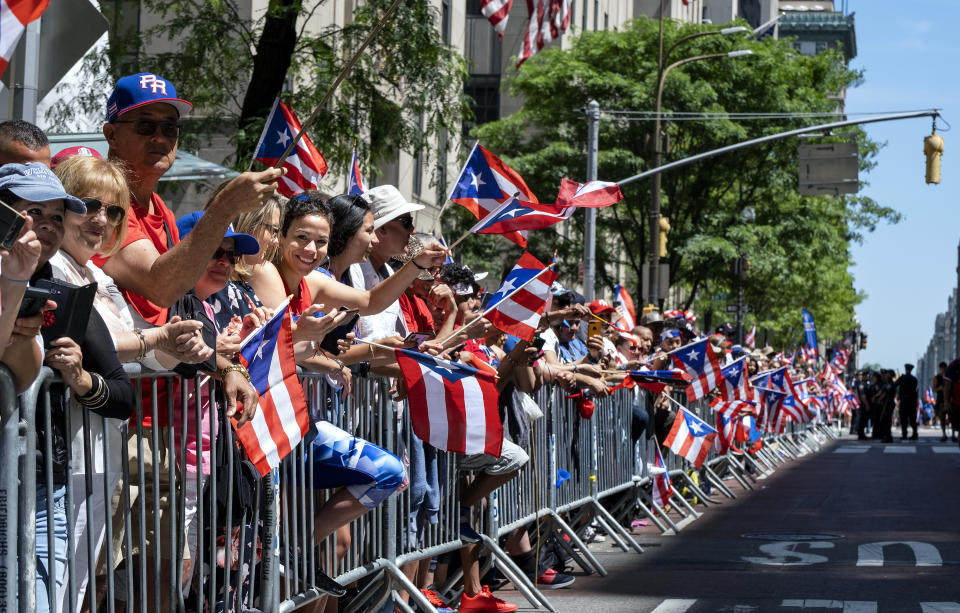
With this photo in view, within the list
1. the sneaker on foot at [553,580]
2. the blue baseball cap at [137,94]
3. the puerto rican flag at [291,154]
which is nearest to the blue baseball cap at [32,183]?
the blue baseball cap at [137,94]

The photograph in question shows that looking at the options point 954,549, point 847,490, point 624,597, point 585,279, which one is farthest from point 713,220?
point 624,597

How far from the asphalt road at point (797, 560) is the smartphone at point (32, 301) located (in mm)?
5149

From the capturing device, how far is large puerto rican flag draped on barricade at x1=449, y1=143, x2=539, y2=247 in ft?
30.0

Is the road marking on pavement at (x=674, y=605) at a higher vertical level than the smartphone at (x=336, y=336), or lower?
lower

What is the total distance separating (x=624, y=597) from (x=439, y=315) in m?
2.12

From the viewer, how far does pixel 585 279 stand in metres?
26.4

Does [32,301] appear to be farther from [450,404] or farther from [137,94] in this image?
[450,404]

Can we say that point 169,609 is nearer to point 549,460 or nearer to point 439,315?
point 439,315

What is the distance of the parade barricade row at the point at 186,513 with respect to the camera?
3.68 meters

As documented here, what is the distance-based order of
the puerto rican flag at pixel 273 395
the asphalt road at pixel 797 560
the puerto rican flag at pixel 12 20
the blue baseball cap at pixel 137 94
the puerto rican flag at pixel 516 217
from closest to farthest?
the puerto rican flag at pixel 12 20 < the puerto rican flag at pixel 273 395 < the blue baseball cap at pixel 137 94 < the puerto rican flag at pixel 516 217 < the asphalt road at pixel 797 560

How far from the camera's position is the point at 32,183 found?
3721 millimetres

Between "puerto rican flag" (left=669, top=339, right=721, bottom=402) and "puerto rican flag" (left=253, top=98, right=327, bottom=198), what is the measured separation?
518 cm

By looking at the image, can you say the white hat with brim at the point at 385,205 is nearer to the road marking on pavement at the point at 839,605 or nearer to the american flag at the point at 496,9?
the road marking on pavement at the point at 839,605

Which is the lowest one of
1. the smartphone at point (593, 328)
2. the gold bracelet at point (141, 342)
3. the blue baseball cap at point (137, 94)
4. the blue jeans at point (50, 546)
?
the blue jeans at point (50, 546)
